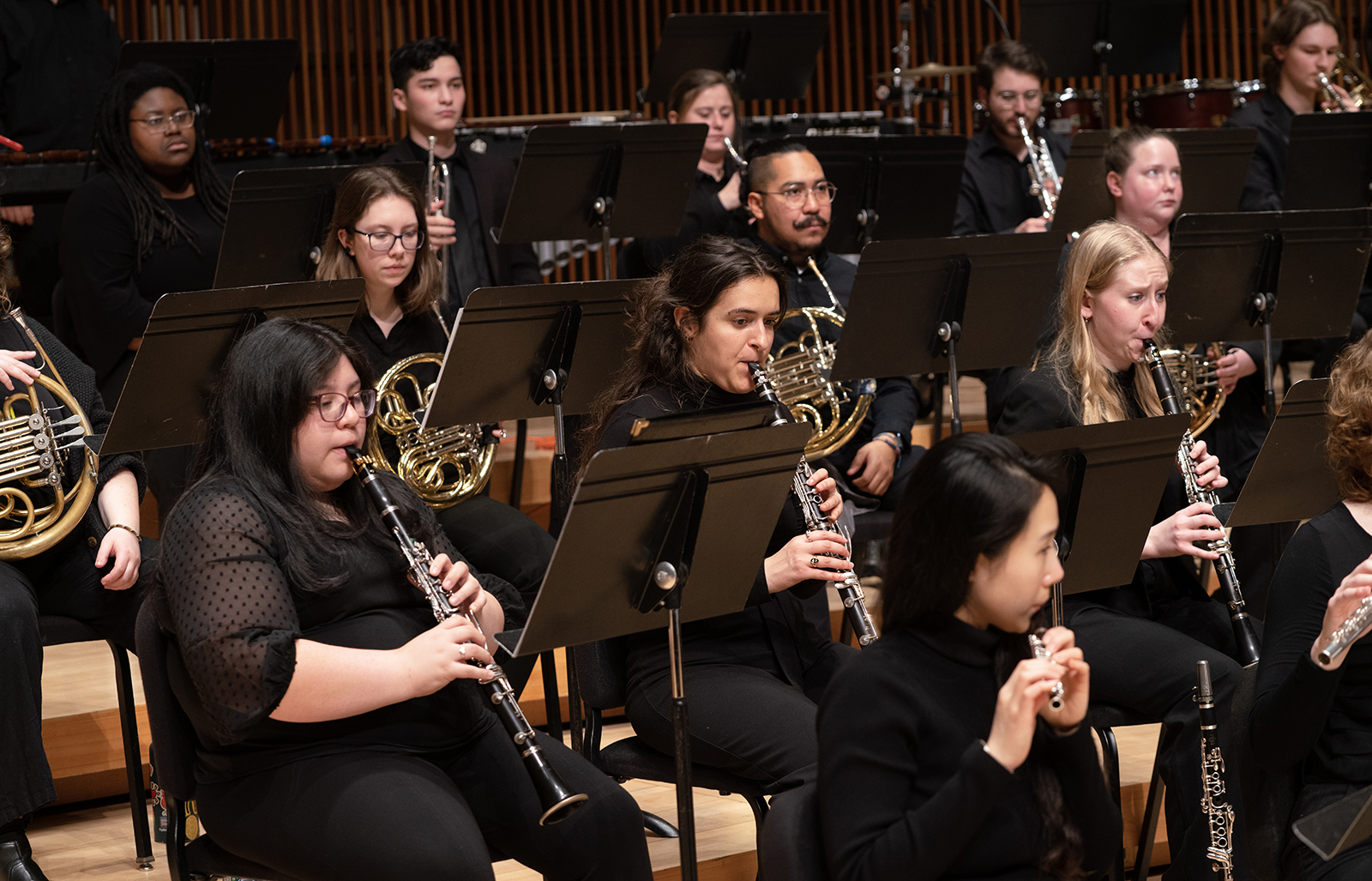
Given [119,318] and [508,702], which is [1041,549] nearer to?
[508,702]

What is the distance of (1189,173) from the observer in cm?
445

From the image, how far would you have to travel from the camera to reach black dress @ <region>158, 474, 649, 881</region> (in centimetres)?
198

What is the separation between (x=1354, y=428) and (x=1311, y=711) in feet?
1.40

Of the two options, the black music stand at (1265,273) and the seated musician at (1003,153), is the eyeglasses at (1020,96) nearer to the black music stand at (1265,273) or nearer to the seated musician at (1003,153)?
the seated musician at (1003,153)

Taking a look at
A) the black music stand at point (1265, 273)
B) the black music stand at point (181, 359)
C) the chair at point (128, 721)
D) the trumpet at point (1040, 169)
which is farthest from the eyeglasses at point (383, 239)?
the trumpet at point (1040, 169)

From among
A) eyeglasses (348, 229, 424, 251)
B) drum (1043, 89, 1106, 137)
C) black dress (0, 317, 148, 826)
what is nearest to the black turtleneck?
black dress (0, 317, 148, 826)

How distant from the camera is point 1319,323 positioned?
3740 millimetres

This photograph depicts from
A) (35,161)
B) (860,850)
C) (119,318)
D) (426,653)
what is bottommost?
(860,850)

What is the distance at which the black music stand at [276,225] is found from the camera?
355 centimetres

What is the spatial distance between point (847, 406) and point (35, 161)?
2682 mm

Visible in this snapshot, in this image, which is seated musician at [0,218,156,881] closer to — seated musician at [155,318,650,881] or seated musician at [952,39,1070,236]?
seated musician at [155,318,650,881]

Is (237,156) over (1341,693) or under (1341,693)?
over

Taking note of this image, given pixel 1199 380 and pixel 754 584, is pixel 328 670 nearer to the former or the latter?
pixel 754 584

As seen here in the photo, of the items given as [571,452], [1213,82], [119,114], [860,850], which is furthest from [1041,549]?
[1213,82]
